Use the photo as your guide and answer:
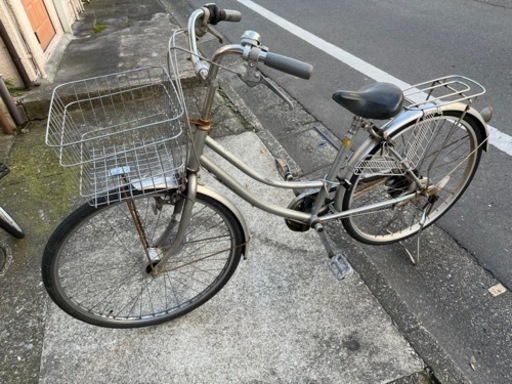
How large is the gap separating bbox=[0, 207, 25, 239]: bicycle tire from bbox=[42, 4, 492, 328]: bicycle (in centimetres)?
40

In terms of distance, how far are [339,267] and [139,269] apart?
1261 mm

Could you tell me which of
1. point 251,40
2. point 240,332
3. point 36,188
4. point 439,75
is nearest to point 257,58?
point 251,40

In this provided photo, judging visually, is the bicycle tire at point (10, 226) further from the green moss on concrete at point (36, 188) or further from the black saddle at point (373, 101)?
the black saddle at point (373, 101)

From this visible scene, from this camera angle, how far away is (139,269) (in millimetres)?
2461


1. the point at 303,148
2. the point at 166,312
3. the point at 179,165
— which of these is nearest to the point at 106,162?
the point at 179,165

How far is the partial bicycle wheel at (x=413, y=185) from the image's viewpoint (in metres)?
2.18

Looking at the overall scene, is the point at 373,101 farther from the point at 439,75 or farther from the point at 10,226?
the point at 439,75

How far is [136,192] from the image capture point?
1.67 metres

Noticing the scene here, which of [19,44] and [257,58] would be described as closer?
[257,58]

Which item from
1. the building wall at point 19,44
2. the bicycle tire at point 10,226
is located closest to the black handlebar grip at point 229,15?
the bicycle tire at point 10,226

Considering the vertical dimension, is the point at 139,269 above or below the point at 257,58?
below

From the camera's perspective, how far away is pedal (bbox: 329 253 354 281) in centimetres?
224

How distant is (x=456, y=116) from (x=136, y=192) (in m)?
1.78

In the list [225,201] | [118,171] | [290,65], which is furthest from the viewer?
[225,201]
